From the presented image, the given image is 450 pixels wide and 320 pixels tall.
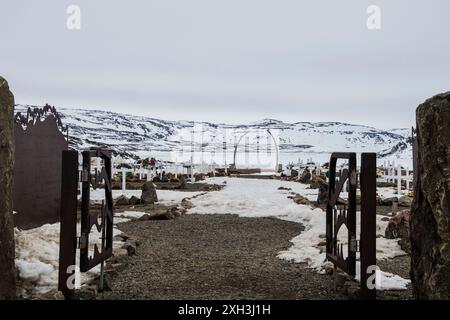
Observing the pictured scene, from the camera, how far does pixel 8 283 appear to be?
400cm

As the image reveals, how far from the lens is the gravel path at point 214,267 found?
5.11 metres

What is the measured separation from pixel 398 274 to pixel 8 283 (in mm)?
4290

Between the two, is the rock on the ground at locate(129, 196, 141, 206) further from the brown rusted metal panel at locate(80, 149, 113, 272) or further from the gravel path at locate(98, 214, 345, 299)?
the brown rusted metal panel at locate(80, 149, 113, 272)

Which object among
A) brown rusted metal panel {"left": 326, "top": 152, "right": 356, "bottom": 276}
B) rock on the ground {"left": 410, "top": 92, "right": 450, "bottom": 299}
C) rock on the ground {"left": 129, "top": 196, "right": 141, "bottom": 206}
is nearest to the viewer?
rock on the ground {"left": 410, "top": 92, "right": 450, "bottom": 299}

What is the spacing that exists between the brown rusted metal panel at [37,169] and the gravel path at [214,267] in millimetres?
1609

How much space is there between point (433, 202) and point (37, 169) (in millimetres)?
7752

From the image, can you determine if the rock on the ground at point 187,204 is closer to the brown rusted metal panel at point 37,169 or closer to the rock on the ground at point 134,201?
the rock on the ground at point 134,201

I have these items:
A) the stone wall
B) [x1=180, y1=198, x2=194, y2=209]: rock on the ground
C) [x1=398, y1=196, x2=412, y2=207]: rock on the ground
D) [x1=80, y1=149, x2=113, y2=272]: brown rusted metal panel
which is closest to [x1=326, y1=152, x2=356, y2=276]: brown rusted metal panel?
[x1=80, y1=149, x2=113, y2=272]: brown rusted metal panel

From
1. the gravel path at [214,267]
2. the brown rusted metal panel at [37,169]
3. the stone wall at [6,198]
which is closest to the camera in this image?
the stone wall at [6,198]

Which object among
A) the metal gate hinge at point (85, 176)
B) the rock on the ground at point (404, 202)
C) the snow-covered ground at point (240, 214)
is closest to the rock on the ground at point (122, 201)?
the snow-covered ground at point (240, 214)

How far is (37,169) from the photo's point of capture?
9.50m

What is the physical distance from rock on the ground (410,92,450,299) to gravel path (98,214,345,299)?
122 centimetres

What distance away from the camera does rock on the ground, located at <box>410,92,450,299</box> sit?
371 cm

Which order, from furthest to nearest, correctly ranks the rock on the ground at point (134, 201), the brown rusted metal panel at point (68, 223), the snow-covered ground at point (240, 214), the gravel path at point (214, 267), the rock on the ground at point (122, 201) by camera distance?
the rock on the ground at point (134, 201) → the rock on the ground at point (122, 201) → the gravel path at point (214, 267) → the snow-covered ground at point (240, 214) → the brown rusted metal panel at point (68, 223)
